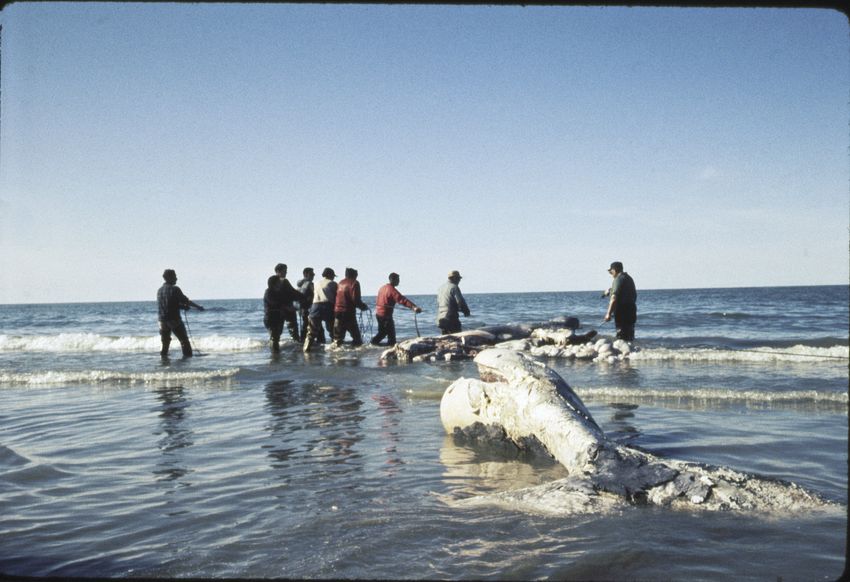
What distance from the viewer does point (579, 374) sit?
34.7 feet

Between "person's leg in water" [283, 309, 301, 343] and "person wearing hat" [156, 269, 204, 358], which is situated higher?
"person wearing hat" [156, 269, 204, 358]

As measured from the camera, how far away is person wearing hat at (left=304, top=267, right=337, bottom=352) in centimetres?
1549

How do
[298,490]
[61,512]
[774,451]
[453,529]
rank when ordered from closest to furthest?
[453,529] < [61,512] < [298,490] < [774,451]

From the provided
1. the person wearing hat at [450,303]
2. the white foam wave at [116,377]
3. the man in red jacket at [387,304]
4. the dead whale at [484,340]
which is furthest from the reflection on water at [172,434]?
the person wearing hat at [450,303]

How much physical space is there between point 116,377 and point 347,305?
588 cm

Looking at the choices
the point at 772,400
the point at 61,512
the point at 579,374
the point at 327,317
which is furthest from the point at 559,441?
the point at 327,317

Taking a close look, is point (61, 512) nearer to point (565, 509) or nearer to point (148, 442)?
point (148, 442)

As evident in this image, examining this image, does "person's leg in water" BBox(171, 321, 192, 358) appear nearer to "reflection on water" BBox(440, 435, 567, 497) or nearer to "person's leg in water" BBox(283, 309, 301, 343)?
"person's leg in water" BBox(283, 309, 301, 343)

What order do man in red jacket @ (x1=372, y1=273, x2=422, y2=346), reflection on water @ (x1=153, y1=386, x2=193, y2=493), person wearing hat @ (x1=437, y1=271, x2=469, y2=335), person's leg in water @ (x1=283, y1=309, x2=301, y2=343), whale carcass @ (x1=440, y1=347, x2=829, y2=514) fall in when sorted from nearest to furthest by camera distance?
whale carcass @ (x1=440, y1=347, x2=829, y2=514), reflection on water @ (x1=153, y1=386, x2=193, y2=493), person wearing hat @ (x1=437, y1=271, x2=469, y2=335), man in red jacket @ (x1=372, y1=273, x2=422, y2=346), person's leg in water @ (x1=283, y1=309, x2=301, y2=343)

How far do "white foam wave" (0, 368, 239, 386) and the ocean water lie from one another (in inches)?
22.2

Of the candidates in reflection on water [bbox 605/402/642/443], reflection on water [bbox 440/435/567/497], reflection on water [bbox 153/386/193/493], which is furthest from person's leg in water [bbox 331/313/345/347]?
reflection on water [bbox 440/435/567/497]

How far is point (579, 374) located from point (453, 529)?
25.2 ft

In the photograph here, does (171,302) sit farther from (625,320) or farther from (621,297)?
(625,320)

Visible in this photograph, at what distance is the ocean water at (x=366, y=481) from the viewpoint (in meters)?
2.95
